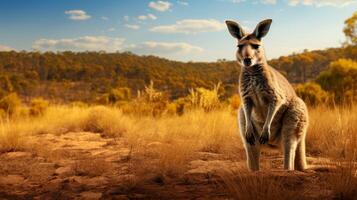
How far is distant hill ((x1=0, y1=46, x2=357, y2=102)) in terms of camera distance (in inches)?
1517

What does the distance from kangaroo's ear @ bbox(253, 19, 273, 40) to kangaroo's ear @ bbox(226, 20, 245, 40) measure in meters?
0.16

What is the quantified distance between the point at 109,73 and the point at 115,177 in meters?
49.2

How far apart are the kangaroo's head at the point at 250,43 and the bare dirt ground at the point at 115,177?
114cm

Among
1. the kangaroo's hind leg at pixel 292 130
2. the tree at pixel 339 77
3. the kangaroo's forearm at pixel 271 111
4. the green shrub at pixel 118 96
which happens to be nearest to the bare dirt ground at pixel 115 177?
the kangaroo's hind leg at pixel 292 130

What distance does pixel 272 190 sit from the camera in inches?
135

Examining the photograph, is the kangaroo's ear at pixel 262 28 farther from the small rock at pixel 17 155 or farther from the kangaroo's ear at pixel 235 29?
the small rock at pixel 17 155

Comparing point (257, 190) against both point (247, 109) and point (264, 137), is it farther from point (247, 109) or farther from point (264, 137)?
Answer: point (247, 109)

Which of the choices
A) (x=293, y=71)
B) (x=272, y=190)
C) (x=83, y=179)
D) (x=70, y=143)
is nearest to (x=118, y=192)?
(x=83, y=179)

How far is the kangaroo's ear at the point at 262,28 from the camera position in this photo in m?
4.62

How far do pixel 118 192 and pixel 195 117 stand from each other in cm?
610

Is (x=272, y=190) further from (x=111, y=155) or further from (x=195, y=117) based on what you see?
(x=195, y=117)

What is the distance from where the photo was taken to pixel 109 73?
2112 inches

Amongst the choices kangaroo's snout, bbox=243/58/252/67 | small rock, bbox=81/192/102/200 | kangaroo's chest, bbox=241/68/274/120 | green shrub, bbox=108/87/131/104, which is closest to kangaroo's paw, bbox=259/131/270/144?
kangaroo's chest, bbox=241/68/274/120

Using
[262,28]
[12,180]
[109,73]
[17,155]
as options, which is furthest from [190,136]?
[109,73]
